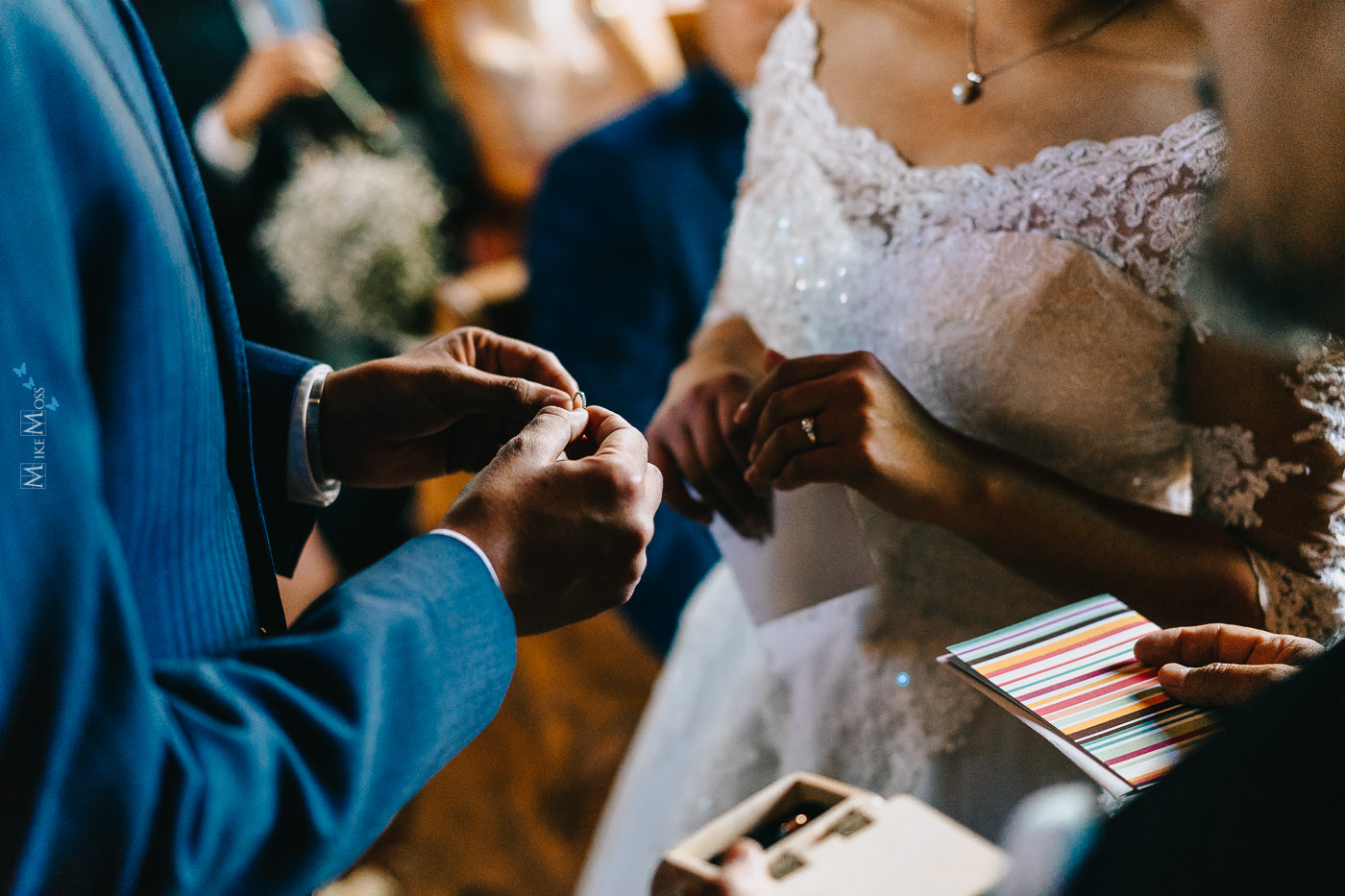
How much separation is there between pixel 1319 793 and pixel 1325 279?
338 millimetres

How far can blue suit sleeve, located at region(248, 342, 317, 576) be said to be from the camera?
25.0 inches

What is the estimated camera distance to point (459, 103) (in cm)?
Result: 227

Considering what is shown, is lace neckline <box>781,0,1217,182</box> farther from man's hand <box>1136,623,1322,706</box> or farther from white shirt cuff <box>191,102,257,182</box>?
white shirt cuff <box>191,102,257,182</box>

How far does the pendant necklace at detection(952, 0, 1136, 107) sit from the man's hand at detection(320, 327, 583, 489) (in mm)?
403

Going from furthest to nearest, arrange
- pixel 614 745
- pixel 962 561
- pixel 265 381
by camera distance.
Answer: pixel 614 745 < pixel 962 561 < pixel 265 381

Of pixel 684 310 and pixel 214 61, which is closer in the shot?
pixel 214 61

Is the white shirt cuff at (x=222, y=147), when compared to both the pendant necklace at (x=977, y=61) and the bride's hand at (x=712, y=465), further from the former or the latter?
the pendant necklace at (x=977, y=61)

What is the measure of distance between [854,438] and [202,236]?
45 centimetres

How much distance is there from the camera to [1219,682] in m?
0.48

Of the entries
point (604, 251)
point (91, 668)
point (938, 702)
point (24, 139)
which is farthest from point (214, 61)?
point (938, 702)

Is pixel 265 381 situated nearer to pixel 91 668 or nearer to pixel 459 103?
pixel 91 668

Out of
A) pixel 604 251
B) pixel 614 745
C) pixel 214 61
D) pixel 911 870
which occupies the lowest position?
pixel 614 745

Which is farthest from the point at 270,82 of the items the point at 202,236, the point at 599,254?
the point at 202,236

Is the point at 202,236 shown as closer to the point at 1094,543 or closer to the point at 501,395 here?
the point at 501,395
